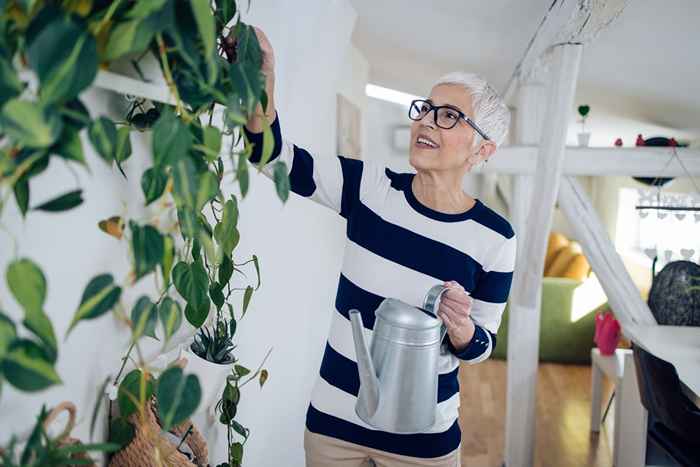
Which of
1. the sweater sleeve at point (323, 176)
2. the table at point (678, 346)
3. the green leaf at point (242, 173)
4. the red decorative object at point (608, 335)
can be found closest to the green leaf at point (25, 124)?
the green leaf at point (242, 173)

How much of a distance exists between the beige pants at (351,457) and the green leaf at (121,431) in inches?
18.0

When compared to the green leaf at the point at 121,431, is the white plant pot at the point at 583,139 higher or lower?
higher

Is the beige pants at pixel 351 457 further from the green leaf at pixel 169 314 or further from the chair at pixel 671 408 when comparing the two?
the chair at pixel 671 408

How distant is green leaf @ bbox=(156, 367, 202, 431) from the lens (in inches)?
24.5

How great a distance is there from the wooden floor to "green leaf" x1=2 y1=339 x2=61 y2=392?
2651 mm

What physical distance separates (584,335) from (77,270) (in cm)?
402

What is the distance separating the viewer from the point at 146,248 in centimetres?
62

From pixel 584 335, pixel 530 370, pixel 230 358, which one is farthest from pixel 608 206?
pixel 230 358

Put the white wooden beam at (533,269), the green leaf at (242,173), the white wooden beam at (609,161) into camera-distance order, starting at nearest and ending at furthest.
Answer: the green leaf at (242,173)
the white wooden beam at (533,269)
the white wooden beam at (609,161)

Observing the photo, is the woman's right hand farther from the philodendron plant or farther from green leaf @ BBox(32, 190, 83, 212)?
green leaf @ BBox(32, 190, 83, 212)

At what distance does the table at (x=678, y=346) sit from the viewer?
1954mm

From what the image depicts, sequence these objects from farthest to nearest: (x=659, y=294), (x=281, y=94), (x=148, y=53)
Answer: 1. (x=659, y=294)
2. (x=281, y=94)
3. (x=148, y=53)

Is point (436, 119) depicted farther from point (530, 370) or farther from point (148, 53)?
point (530, 370)

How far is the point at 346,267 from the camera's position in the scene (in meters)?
1.31
